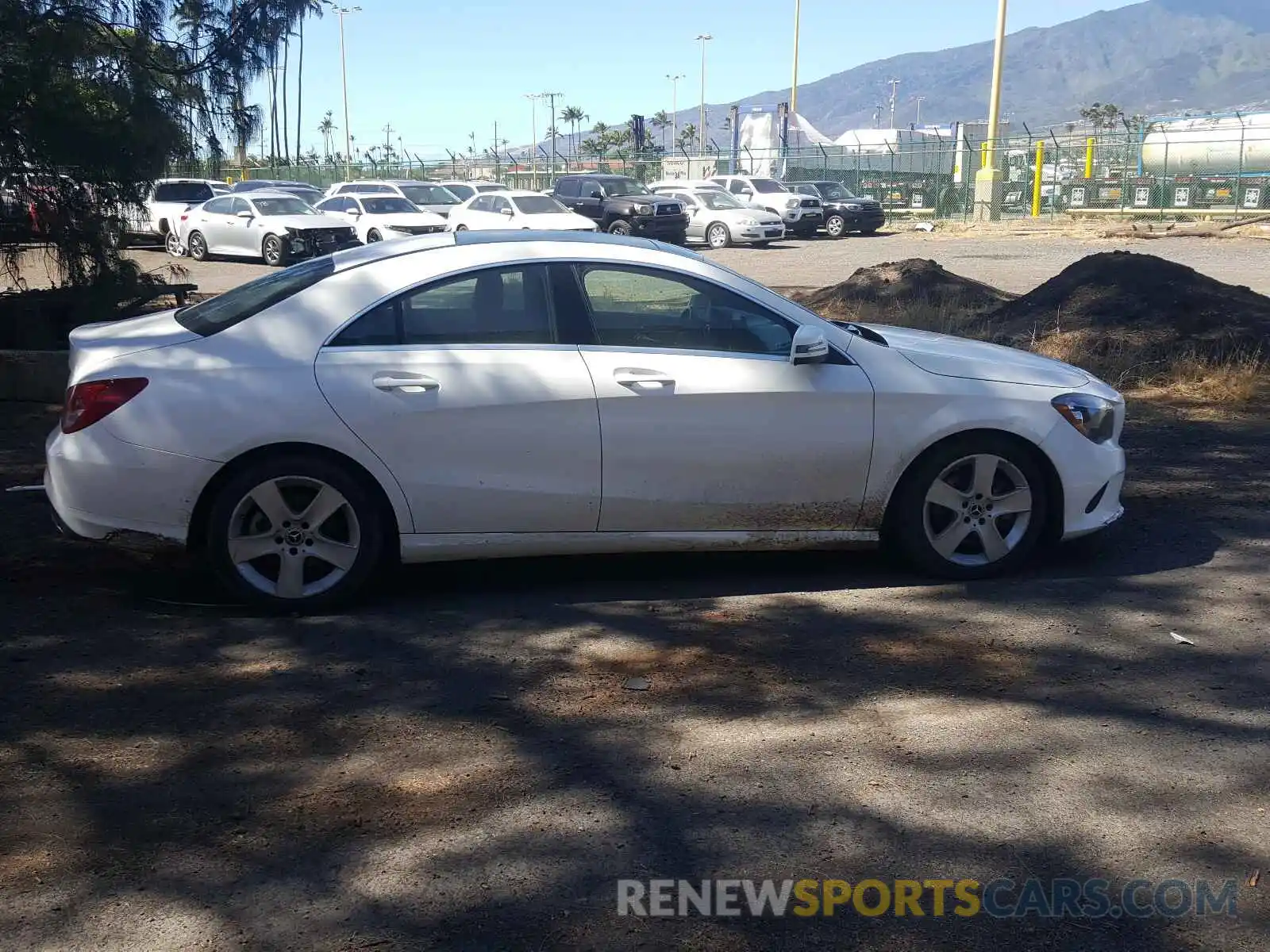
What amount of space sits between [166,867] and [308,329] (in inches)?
106

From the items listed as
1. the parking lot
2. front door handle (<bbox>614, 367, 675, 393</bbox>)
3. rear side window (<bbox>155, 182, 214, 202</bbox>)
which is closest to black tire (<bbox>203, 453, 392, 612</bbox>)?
the parking lot

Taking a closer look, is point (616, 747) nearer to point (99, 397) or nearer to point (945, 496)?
point (945, 496)

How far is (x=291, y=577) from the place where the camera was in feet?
17.8

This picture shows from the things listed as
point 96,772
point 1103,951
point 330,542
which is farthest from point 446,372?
point 1103,951

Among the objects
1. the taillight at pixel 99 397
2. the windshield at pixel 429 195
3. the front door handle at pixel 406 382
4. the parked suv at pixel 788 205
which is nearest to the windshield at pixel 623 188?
the parked suv at pixel 788 205

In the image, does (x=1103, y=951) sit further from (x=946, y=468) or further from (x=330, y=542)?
(x=330, y=542)

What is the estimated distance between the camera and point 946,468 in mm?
5770

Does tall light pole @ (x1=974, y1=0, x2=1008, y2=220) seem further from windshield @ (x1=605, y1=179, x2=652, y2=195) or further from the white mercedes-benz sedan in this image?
the white mercedes-benz sedan

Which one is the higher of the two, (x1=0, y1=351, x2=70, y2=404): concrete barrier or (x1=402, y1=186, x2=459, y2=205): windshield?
(x1=402, y1=186, x2=459, y2=205): windshield

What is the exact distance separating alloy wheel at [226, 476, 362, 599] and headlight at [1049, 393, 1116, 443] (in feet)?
10.5

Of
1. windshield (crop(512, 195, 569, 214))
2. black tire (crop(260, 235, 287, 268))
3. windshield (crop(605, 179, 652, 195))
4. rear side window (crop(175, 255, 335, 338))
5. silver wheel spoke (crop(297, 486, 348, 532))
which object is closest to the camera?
silver wheel spoke (crop(297, 486, 348, 532))

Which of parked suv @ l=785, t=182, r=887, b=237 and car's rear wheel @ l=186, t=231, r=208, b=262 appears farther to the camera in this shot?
parked suv @ l=785, t=182, r=887, b=237

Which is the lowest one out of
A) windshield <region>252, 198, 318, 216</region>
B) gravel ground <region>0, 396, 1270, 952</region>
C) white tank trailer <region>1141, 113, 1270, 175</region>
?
gravel ground <region>0, 396, 1270, 952</region>

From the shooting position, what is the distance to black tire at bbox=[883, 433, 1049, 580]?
578 cm
